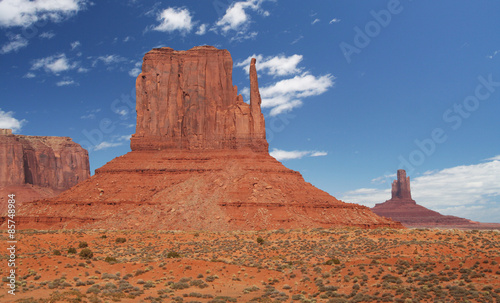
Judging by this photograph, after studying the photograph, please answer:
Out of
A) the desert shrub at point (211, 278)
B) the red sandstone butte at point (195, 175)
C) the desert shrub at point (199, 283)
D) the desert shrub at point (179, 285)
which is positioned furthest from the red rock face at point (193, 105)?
the desert shrub at point (179, 285)

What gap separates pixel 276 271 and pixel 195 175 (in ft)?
160

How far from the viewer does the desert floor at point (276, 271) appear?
26.0 m

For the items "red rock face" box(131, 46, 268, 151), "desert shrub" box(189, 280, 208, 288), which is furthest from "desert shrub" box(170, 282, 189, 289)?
"red rock face" box(131, 46, 268, 151)

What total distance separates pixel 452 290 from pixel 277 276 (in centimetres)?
1204

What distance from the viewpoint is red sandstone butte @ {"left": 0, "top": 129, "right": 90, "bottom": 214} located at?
5571 inches

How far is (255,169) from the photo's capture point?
3135 inches

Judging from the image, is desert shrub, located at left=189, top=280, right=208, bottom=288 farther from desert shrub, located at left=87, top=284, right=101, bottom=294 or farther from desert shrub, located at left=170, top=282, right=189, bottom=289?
desert shrub, located at left=87, top=284, right=101, bottom=294

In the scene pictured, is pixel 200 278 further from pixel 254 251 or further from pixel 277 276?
pixel 254 251

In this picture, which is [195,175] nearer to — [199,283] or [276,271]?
[276,271]

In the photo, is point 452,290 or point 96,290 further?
point 96,290

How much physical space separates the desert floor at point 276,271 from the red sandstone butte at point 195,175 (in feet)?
71.3

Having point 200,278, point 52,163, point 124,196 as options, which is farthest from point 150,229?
point 52,163

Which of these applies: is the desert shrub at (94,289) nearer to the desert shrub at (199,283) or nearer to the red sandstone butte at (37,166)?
the desert shrub at (199,283)

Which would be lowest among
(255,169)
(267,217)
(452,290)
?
(452,290)
